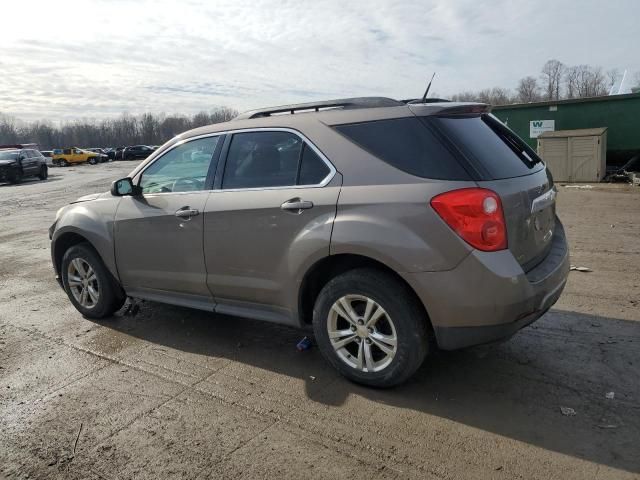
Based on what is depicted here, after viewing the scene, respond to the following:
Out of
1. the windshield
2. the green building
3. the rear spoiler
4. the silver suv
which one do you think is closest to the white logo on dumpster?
the green building

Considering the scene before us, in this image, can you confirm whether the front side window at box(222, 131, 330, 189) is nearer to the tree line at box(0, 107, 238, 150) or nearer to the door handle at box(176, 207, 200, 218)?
the door handle at box(176, 207, 200, 218)

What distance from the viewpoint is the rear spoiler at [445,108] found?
130 inches

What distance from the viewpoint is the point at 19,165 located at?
27.3m

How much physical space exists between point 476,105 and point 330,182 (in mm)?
1162

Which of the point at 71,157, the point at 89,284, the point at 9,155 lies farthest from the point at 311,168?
the point at 71,157

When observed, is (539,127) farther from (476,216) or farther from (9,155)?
(9,155)

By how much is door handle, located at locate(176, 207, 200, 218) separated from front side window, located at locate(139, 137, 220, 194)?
0.60 feet

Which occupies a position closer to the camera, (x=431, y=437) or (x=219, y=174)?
(x=431, y=437)

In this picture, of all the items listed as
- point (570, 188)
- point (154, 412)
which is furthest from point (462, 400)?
point (570, 188)

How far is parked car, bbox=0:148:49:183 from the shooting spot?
27.0 metres

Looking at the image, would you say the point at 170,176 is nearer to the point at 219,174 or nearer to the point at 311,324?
the point at 219,174

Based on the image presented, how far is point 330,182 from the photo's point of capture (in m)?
3.46

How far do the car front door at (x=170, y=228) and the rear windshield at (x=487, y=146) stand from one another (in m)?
1.91

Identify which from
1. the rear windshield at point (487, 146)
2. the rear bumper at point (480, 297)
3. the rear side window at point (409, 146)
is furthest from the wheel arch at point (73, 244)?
the rear windshield at point (487, 146)
